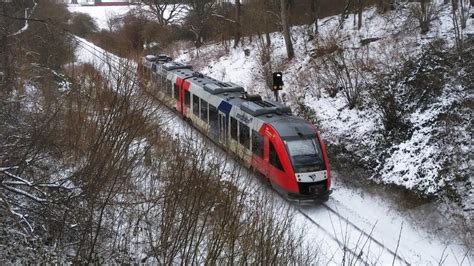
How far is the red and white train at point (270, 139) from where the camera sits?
1380 centimetres

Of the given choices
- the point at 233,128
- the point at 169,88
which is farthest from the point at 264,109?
the point at 169,88

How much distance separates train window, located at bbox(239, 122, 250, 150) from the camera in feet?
51.6

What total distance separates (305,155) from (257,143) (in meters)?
1.76

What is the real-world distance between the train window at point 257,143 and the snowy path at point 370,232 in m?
1.90

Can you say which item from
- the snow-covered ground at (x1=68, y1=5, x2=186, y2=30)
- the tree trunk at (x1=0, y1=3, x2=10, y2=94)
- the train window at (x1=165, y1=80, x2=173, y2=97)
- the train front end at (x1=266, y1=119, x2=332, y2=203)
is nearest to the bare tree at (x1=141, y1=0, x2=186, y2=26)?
the snow-covered ground at (x1=68, y1=5, x2=186, y2=30)

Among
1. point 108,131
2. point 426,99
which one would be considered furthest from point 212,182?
point 426,99

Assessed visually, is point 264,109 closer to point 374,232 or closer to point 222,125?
point 222,125

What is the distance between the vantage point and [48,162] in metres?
8.88

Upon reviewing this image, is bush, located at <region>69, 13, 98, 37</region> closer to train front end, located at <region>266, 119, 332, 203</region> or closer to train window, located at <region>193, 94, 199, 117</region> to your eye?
train window, located at <region>193, 94, 199, 117</region>

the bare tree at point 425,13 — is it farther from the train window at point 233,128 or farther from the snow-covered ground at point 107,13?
the snow-covered ground at point 107,13

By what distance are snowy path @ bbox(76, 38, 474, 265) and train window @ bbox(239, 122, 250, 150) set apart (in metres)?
2.66

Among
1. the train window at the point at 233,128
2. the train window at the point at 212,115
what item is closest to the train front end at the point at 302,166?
the train window at the point at 233,128

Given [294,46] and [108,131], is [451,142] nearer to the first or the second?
[108,131]

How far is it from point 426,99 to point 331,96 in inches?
187
